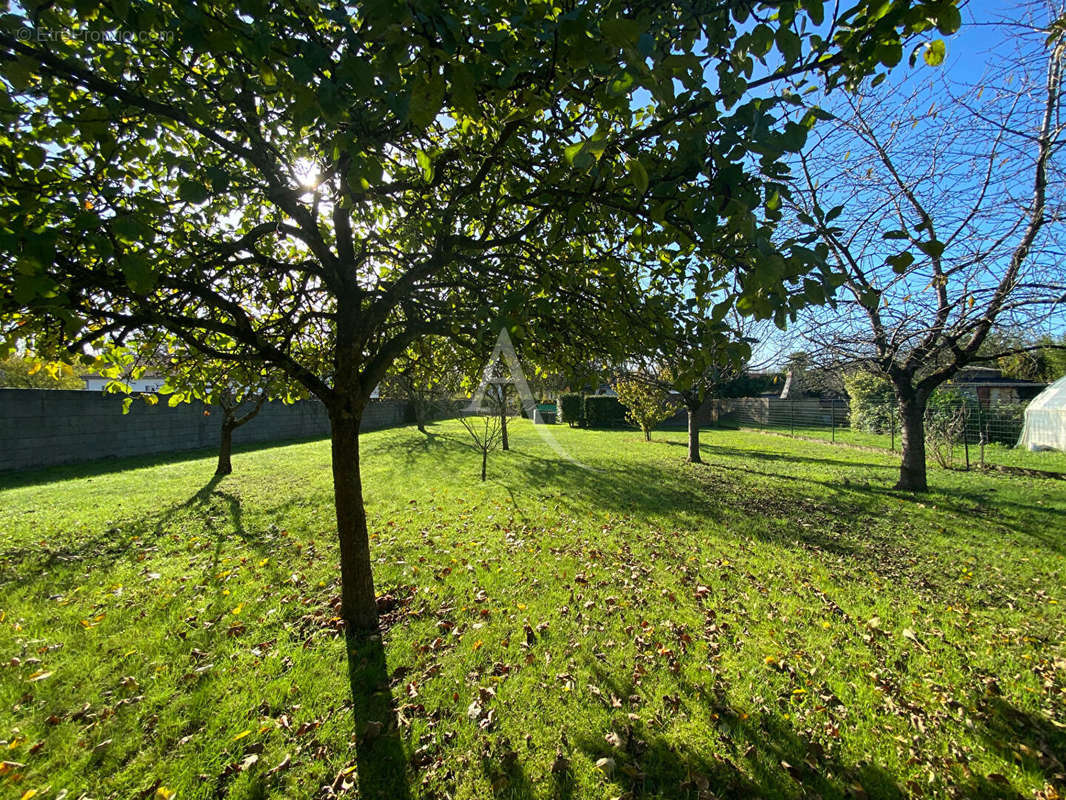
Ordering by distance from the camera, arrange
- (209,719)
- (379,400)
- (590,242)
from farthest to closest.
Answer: (379,400) → (590,242) → (209,719)

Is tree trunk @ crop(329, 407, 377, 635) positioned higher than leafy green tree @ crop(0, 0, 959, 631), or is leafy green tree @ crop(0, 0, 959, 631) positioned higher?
leafy green tree @ crop(0, 0, 959, 631)

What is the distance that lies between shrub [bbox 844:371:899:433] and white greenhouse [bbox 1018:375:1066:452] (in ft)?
13.8

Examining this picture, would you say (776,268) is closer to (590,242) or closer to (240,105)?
(590,242)

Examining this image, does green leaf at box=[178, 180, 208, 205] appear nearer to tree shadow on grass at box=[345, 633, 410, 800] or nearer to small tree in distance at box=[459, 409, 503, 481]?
tree shadow on grass at box=[345, 633, 410, 800]

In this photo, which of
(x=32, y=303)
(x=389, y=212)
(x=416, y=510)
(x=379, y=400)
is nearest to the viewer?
(x=32, y=303)

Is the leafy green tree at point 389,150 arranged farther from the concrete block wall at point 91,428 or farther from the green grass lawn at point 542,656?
the concrete block wall at point 91,428

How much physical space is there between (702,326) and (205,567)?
5.79 metres

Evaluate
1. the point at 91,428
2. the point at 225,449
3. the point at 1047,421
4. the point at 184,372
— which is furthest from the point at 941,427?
the point at 91,428

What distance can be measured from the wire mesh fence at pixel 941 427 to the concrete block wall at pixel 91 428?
18.7 meters

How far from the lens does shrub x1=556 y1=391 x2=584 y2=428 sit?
83.5 feet

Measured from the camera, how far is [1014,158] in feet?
17.2

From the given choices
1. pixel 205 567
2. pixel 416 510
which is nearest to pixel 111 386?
pixel 205 567

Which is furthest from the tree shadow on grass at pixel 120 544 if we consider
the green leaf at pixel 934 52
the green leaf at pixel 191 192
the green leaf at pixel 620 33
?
the green leaf at pixel 934 52

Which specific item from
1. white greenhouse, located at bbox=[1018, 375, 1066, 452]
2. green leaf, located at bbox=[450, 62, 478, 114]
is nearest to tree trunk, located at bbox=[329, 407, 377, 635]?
green leaf, located at bbox=[450, 62, 478, 114]
